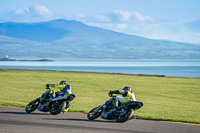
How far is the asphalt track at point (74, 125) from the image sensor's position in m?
13.2

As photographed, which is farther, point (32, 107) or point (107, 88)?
point (107, 88)

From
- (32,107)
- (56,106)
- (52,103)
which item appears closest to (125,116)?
(56,106)

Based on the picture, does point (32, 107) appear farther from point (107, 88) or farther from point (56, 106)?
point (107, 88)

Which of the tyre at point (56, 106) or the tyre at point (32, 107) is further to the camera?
the tyre at point (32, 107)

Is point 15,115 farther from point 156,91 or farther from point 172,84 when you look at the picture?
point 172,84

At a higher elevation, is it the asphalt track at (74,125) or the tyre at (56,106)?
the tyre at (56,106)

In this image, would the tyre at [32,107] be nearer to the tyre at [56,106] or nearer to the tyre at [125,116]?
the tyre at [56,106]

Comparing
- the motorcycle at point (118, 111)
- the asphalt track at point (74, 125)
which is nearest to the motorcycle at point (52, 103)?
the asphalt track at point (74, 125)

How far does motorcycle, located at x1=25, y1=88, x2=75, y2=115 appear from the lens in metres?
17.0

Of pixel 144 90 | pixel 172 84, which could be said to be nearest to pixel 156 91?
pixel 144 90

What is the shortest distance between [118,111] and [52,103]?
3519 millimetres

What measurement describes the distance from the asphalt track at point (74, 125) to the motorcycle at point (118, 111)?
0.69 feet

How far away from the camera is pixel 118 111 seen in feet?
50.4

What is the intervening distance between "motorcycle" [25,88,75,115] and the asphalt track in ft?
1.90
